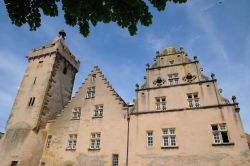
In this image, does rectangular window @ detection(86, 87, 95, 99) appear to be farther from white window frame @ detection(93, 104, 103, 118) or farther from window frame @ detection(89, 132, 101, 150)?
window frame @ detection(89, 132, 101, 150)

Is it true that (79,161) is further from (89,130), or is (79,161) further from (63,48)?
(63,48)

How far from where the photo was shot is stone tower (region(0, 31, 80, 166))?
23266 mm

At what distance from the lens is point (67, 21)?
16.0 feet

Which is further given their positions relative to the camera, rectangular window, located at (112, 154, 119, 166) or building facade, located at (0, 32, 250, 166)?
rectangular window, located at (112, 154, 119, 166)

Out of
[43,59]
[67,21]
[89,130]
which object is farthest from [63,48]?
[67,21]

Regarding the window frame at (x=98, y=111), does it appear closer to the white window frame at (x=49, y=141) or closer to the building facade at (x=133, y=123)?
the building facade at (x=133, y=123)

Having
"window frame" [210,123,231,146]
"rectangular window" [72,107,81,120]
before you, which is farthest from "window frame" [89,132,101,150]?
"window frame" [210,123,231,146]

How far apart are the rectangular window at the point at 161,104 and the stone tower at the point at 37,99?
13610mm

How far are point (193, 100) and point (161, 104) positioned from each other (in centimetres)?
305

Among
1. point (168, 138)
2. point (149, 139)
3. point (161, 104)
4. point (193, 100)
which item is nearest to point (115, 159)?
point (149, 139)

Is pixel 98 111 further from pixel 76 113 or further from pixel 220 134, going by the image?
pixel 220 134

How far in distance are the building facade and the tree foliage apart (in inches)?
623

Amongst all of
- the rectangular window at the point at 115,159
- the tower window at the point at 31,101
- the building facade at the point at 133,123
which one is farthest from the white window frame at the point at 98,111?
the tower window at the point at 31,101

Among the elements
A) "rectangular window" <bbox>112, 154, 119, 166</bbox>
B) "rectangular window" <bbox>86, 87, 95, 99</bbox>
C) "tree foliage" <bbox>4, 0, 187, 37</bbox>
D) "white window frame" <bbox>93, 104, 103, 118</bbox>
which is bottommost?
"rectangular window" <bbox>112, 154, 119, 166</bbox>
